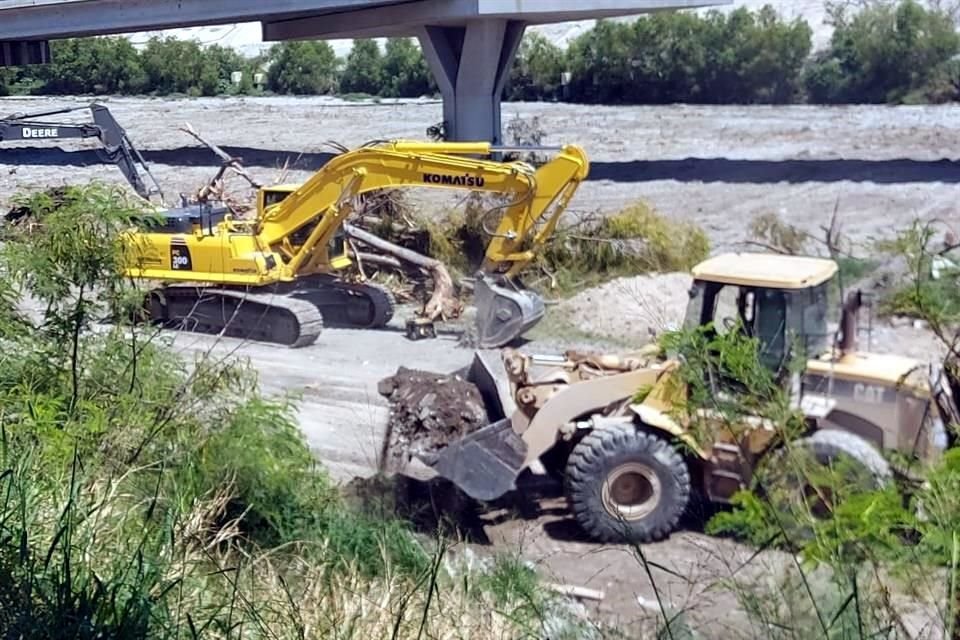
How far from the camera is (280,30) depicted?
3148cm

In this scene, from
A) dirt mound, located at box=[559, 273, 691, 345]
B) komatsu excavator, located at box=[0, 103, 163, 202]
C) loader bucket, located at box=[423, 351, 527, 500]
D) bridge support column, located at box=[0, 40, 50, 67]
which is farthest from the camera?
bridge support column, located at box=[0, 40, 50, 67]

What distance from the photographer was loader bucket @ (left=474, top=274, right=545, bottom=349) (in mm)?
15820

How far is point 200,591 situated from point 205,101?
18.7 meters

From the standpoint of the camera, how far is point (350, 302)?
58.0ft

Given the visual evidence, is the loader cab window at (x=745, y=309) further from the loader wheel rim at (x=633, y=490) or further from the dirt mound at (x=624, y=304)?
the dirt mound at (x=624, y=304)

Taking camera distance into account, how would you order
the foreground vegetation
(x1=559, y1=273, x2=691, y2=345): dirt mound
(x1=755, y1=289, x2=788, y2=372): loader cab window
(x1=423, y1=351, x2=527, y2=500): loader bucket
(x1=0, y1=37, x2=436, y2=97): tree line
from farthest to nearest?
1. (x1=0, y1=37, x2=436, y2=97): tree line
2. (x1=559, y1=273, x2=691, y2=345): dirt mound
3. (x1=423, y1=351, x2=527, y2=500): loader bucket
4. (x1=755, y1=289, x2=788, y2=372): loader cab window
5. the foreground vegetation

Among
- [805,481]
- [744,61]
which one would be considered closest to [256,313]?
[805,481]

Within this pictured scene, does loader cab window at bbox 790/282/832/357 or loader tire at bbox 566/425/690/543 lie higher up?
loader cab window at bbox 790/282/832/357

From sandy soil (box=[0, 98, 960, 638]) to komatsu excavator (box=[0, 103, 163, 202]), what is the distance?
0.27 metres

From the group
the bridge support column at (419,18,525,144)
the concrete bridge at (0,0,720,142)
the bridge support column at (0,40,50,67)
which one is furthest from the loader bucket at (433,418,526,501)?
the bridge support column at (0,40,50,67)

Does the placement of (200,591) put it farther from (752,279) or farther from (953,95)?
(953,95)

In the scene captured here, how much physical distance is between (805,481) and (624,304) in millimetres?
12499

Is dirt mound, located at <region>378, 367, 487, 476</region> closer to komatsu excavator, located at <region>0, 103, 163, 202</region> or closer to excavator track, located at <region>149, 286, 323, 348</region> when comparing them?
excavator track, located at <region>149, 286, 323, 348</region>

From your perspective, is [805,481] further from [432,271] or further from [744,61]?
[744,61]
